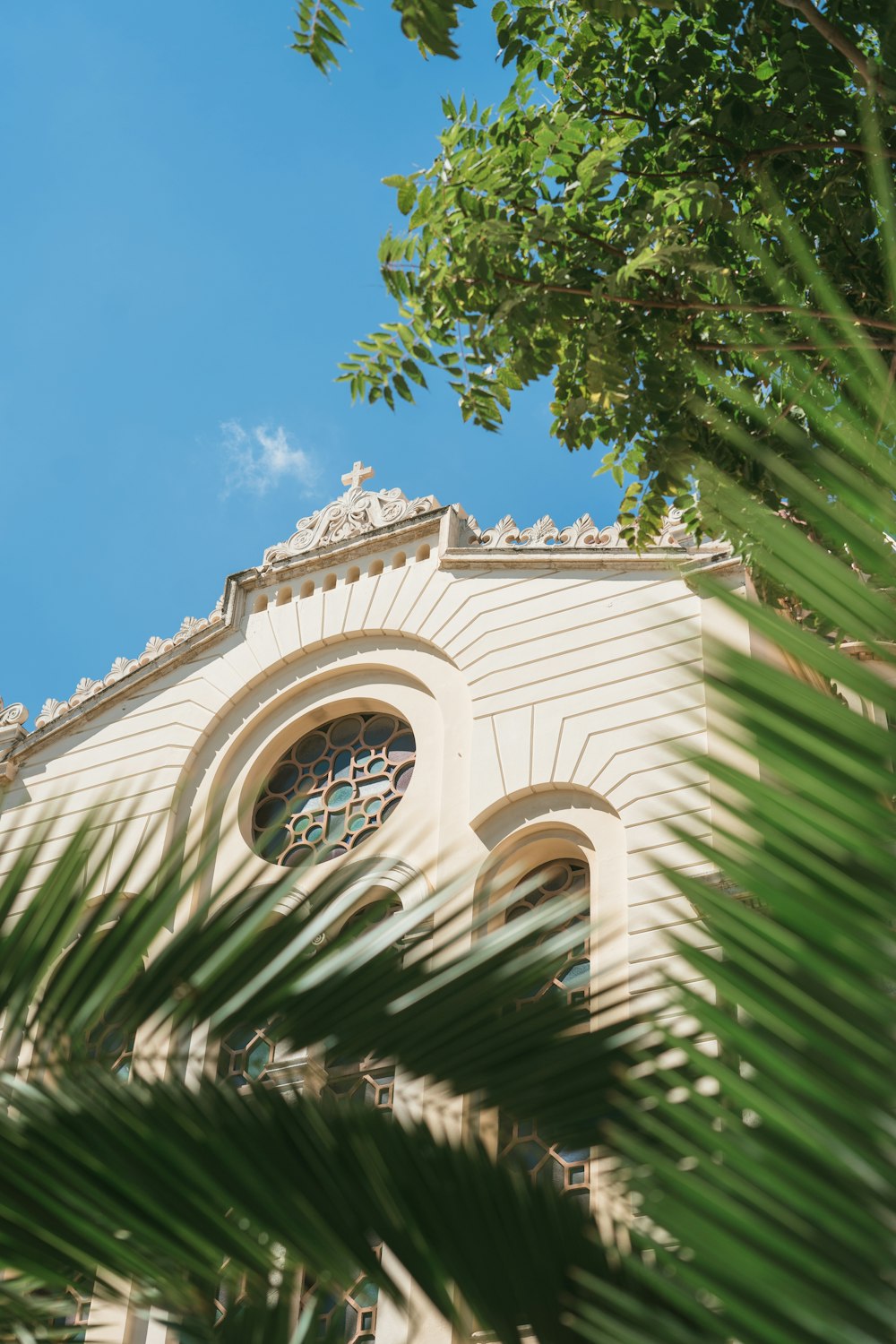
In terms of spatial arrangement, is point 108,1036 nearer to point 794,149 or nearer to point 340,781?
point 794,149

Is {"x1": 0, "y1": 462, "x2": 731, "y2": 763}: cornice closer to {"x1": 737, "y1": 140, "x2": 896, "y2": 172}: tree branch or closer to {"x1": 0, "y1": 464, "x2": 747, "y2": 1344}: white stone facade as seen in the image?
{"x1": 0, "y1": 464, "x2": 747, "y2": 1344}: white stone facade

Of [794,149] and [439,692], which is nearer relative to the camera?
[794,149]

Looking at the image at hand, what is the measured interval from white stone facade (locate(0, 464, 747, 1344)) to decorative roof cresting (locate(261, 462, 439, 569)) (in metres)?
0.02

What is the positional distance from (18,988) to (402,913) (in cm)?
43

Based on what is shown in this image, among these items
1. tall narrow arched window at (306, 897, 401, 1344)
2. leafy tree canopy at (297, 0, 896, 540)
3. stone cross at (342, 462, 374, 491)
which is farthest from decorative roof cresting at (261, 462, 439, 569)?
tall narrow arched window at (306, 897, 401, 1344)

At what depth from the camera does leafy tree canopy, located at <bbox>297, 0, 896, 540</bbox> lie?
775 centimetres

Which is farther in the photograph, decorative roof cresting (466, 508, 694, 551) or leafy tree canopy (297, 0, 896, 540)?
decorative roof cresting (466, 508, 694, 551)

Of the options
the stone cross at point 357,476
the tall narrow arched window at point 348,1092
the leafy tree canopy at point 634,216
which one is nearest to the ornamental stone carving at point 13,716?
the stone cross at point 357,476

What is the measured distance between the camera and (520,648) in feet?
44.2

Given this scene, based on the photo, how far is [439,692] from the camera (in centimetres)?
1380

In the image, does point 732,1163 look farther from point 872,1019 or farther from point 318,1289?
point 318,1289

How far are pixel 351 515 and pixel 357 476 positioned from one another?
0.61 m

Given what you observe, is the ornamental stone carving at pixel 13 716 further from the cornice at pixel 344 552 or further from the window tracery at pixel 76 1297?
the window tracery at pixel 76 1297

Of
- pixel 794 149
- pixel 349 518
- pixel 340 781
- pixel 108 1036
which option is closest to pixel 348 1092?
pixel 108 1036
